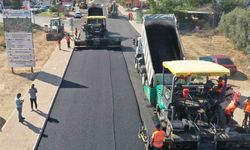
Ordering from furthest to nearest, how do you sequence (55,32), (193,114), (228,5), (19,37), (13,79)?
1. (228,5)
2. (55,32)
3. (19,37)
4. (13,79)
5. (193,114)

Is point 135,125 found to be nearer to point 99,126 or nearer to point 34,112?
point 99,126

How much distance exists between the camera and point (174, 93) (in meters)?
15.1

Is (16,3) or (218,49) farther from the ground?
(16,3)

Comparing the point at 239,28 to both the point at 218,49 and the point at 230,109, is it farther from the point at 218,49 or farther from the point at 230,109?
the point at 230,109

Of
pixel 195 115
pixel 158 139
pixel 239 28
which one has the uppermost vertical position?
pixel 239 28

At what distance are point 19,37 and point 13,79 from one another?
2822 millimetres

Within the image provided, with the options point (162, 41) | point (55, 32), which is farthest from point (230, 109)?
point (55, 32)

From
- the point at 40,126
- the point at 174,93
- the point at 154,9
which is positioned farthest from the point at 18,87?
the point at 154,9

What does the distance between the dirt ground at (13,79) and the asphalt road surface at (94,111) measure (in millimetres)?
2417

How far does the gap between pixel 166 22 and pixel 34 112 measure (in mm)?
9304

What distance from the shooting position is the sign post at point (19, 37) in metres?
25.2

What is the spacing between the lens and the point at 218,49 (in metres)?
34.4

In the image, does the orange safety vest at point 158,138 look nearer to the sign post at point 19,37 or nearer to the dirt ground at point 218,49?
the dirt ground at point 218,49

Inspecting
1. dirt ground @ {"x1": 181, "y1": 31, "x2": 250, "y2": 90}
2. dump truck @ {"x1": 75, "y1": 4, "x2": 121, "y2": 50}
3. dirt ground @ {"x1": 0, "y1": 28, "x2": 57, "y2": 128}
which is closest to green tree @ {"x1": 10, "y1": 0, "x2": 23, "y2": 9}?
dirt ground @ {"x1": 0, "y1": 28, "x2": 57, "y2": 128}
